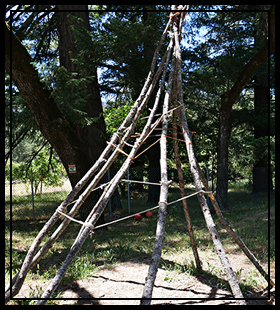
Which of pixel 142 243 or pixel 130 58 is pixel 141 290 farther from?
pixel 130 58

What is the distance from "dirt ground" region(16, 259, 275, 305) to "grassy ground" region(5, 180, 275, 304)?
0.13 metres

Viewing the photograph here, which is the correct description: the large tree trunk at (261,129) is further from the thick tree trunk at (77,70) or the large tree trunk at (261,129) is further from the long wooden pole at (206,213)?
the long wooden pole at (206,213)

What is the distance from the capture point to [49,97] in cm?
552

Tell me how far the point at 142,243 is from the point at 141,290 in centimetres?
199

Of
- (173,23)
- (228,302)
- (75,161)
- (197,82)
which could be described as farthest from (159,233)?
(197,82)

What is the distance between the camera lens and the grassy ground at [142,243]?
369cm

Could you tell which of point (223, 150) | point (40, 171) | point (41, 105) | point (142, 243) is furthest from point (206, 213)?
point (40, 171)

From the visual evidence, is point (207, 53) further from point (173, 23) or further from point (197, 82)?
point (173, 23)

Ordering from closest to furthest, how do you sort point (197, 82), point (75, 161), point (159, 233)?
1. point (159, 233)
2. point (75, 161)
3. point (197, 82)

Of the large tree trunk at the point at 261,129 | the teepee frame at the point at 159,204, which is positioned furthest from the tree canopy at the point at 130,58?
the teepee frame at the point at 159,204

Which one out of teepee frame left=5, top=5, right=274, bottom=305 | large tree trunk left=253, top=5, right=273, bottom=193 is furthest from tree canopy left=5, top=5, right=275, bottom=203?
teepee frame left=5, top=5, right=274, bottom=305

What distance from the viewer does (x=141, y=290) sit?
317 centimetres

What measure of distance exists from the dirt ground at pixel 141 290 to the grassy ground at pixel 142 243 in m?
A: 0.13

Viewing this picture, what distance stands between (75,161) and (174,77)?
318 cm
